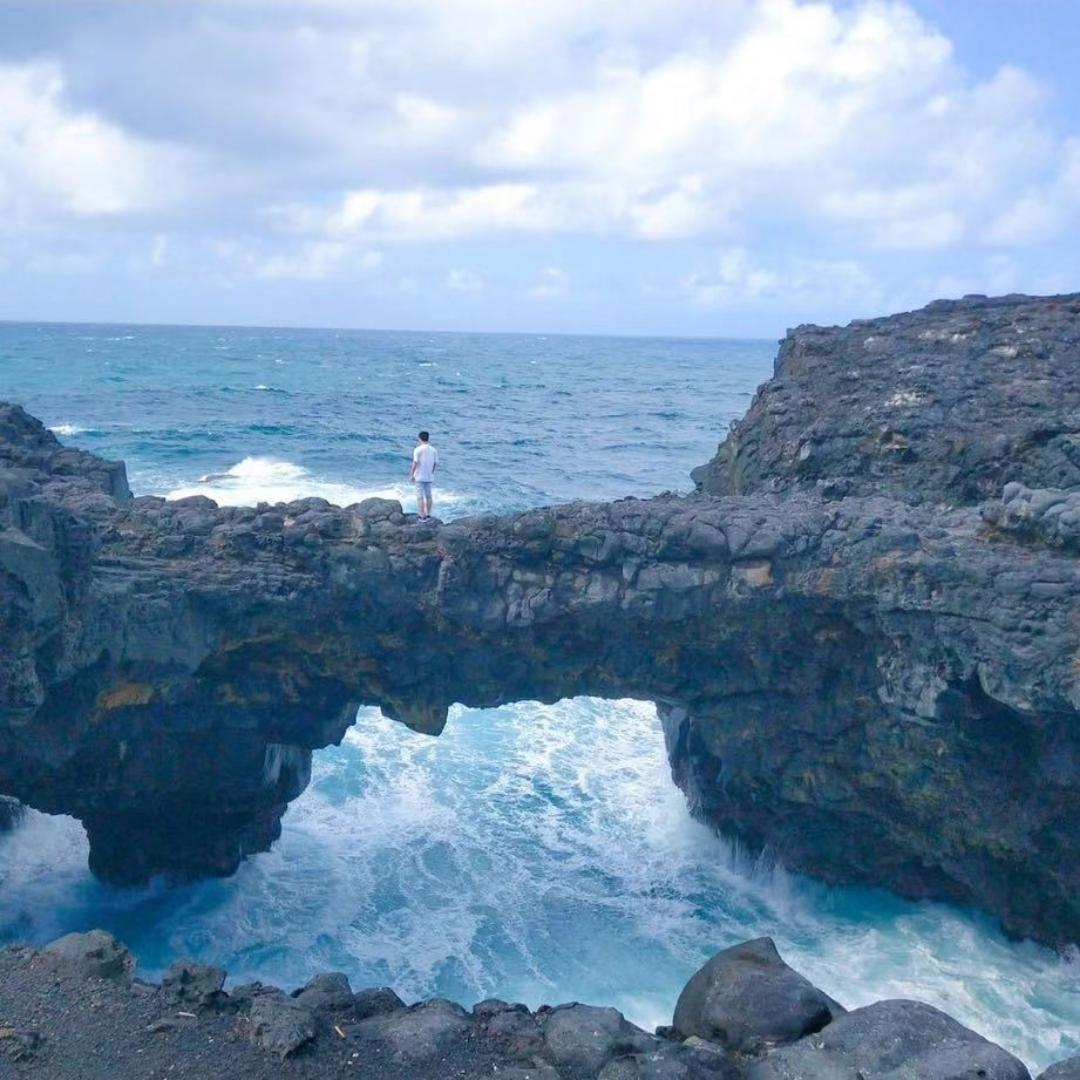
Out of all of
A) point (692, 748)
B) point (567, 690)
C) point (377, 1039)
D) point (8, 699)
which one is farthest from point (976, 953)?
point (8, 699)

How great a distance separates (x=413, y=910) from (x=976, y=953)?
910 centimetres

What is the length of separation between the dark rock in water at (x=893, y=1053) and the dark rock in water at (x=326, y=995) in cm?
431

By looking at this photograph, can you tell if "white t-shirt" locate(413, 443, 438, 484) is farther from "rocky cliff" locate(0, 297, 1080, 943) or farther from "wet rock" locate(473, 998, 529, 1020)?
"wet rock" locate(473, 998, 529, 1020)

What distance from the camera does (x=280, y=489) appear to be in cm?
4231

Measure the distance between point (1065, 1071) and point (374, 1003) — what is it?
7.02 metres

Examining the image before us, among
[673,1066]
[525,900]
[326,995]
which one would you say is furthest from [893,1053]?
[525,900]

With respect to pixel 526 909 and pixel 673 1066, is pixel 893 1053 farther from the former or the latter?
pixel 526 909

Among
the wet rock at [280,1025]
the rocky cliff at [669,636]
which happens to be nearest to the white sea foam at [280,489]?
the rocky cliff at [669,636]

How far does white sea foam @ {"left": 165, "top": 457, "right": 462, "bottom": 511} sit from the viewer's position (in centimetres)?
4006

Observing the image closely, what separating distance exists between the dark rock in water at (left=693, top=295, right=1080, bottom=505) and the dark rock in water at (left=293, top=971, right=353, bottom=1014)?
1114 centimetres

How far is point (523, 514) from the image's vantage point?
16875 millimetres

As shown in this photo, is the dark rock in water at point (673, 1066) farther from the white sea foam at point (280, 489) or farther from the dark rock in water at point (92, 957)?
the white sea foam at point (280, 489)

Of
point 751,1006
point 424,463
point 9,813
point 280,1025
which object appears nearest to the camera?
point 280,1025

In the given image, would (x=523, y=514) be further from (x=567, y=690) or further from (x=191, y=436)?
(x=191, y=436)
